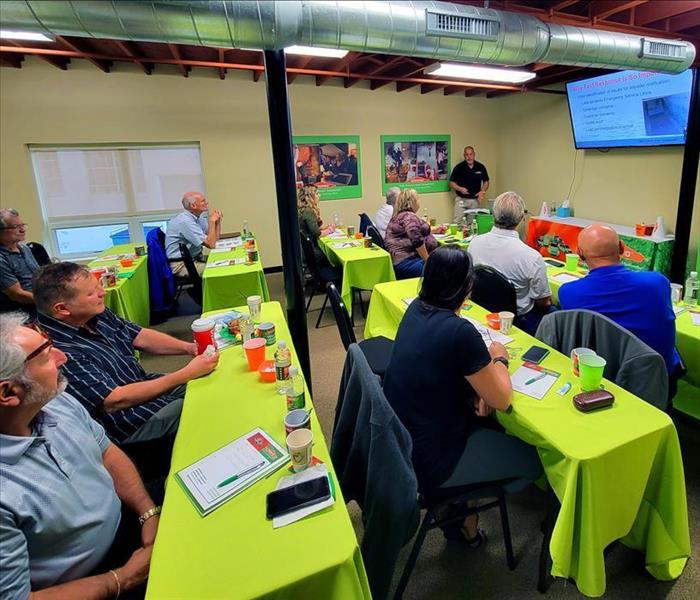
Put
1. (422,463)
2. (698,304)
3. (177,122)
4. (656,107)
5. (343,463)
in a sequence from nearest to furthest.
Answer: (422,463) → (343,463) → (698,304) → (656,107) → (177,122)

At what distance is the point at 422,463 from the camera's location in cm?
129

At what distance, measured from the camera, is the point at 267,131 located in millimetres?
5602

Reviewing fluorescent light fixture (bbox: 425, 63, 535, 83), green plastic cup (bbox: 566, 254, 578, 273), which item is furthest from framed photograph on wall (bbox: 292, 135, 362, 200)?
green plastic cup (bbox: 566, 254, 578, 273)

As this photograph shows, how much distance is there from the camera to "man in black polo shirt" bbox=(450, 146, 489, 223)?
6.56 meters

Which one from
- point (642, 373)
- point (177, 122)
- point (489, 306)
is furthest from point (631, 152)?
point (177, 122)

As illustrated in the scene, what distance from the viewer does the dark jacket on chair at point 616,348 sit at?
1377 mm

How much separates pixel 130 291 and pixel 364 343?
208cm

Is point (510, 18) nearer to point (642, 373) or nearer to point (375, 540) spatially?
point (642, 373)

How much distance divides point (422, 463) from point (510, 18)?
278cm

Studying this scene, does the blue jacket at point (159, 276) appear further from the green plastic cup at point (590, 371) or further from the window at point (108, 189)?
the green plastic cup at point (590, 371)

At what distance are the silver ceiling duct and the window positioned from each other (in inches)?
150

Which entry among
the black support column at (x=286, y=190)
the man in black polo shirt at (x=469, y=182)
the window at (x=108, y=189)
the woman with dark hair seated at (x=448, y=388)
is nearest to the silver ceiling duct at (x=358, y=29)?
the black support column at (x=286, y=190)

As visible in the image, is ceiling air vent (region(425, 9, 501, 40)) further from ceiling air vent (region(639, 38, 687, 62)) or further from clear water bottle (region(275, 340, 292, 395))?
clear water bottle (region(275, 340, 292, 395))

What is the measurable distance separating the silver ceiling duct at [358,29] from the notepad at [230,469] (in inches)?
72.8
